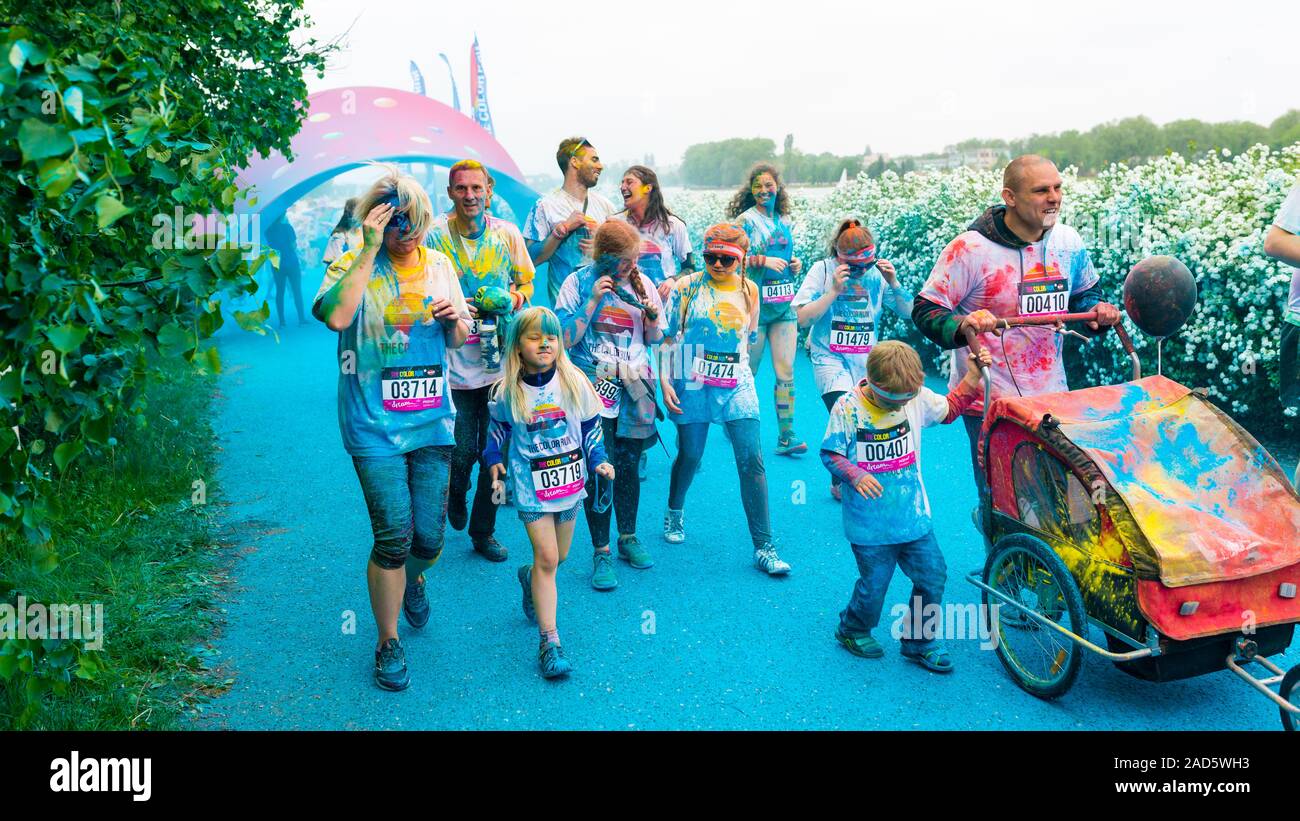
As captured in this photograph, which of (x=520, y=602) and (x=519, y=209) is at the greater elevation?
(x=519, y=209)

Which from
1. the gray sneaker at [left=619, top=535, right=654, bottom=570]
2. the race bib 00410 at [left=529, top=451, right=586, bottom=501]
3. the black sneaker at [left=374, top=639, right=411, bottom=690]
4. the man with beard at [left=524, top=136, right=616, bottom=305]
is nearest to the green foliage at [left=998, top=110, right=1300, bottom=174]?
A: the man with beard at [left=524, top=136, right=616, bottom=305]

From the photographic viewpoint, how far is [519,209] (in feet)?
58.5

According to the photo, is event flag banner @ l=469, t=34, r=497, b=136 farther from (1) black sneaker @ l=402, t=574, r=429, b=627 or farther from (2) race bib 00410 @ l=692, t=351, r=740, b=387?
(1) black sneaker @ l=402, t=574, r=429, b=627

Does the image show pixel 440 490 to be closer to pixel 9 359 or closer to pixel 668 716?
pixel 668 716

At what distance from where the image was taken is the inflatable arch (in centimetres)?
1588

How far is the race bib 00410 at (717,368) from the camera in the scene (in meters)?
5.55

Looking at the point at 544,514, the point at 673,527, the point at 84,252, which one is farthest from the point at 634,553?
the point at 84,252

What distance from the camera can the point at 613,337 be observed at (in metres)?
5.42

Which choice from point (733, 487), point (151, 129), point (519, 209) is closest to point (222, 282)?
point (151, 129)

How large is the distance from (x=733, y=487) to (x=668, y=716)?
3.31 metres

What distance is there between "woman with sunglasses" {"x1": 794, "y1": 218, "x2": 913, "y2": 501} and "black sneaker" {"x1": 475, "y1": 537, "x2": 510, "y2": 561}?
84.0 inches

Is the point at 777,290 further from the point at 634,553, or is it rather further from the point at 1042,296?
the point at 1042,296

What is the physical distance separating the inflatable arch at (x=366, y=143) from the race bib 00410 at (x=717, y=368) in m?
11.3
